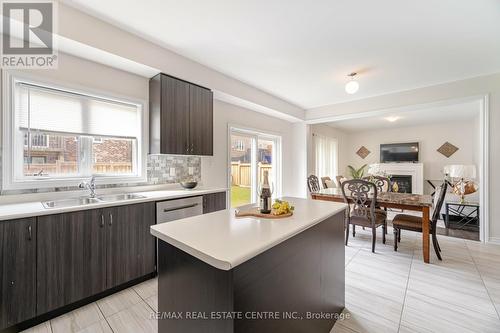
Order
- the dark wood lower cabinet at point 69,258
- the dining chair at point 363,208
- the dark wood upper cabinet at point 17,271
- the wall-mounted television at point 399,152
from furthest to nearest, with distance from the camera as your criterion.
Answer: the wall-mounted television at point 399,152, the dining chair at point 363,208, the dark wood lower cabinet at point 69,258, the dark wood upper cabinet at point 17,271

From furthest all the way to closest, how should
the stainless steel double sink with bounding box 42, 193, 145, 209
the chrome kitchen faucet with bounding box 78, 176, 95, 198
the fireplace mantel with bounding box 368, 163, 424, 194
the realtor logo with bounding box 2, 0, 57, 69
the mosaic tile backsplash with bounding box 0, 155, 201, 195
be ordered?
the fireplace mantel with bounding box 368, 163, 424, 194, the mosaic tile backsplash with bounding box 0, 155, 201, 195, the chrome kitchen faucet with bounding box 78, 176, 95, 198, the stainless steel double sink with bounding box 42, 193, 145, 209, the realtor logo with bounding box 2, 0, 57, 69

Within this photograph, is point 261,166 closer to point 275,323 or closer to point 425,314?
point 425,314

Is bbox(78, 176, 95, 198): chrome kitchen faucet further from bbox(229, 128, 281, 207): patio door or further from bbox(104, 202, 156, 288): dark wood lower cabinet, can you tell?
bbox(229, 128, 281, 207): patio door

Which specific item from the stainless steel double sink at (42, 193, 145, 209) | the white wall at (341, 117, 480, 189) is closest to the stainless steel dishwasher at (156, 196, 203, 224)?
the stainless steel double sink at (42, 193, 145, 209)

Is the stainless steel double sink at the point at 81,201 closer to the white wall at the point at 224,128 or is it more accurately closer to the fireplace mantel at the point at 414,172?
the white wall at the point at 224,128

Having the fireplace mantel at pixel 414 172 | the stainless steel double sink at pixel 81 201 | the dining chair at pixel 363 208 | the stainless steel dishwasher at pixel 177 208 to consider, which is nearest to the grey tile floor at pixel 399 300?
the dining chair at pixel 363 208

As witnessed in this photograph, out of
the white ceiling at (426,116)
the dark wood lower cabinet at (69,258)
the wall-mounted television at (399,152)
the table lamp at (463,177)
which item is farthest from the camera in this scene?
the wall-mounted television at (399,152)

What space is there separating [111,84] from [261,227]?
2551 millimetres

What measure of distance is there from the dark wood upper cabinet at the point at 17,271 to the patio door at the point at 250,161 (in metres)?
2.85

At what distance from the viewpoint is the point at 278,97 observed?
15.0 ft

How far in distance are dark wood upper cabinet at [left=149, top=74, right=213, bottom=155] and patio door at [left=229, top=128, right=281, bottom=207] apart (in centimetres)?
104

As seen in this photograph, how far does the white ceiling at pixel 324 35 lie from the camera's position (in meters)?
1.99

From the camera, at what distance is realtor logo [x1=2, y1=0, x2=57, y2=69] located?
183 cm

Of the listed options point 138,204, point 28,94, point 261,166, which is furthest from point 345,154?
point 28,94
